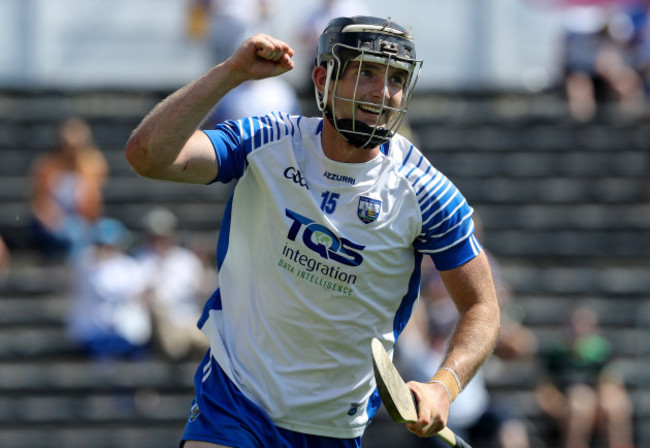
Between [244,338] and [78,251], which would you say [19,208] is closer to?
[78,251]

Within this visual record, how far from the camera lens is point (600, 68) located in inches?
506

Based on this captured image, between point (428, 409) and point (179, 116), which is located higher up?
point (179, 116)

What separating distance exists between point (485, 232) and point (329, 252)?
7.91 m

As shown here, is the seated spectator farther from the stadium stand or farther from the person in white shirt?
the person in white shirt

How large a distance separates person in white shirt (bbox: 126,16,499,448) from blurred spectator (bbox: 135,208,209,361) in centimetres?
564

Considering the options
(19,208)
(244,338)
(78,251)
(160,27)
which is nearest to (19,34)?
(160,27)

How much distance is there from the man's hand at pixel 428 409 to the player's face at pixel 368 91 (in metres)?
0.91

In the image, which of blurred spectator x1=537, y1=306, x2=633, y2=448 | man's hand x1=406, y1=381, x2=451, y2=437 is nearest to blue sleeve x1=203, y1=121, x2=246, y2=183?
man's hand x1=406, y1=381, x2=451, y2=437

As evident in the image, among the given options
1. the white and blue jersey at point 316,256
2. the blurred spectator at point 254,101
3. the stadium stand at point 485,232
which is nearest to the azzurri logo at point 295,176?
the white and blue jersey at point 316,256

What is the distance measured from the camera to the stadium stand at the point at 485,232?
391 inches

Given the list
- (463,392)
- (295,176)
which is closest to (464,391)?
(463,392)

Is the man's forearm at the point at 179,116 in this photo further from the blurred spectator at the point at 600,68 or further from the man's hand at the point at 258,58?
the blurred spectator at the point at 600,68

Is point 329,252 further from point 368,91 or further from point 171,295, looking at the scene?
point 171,295

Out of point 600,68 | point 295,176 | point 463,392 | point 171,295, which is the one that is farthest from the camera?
point 600,68
